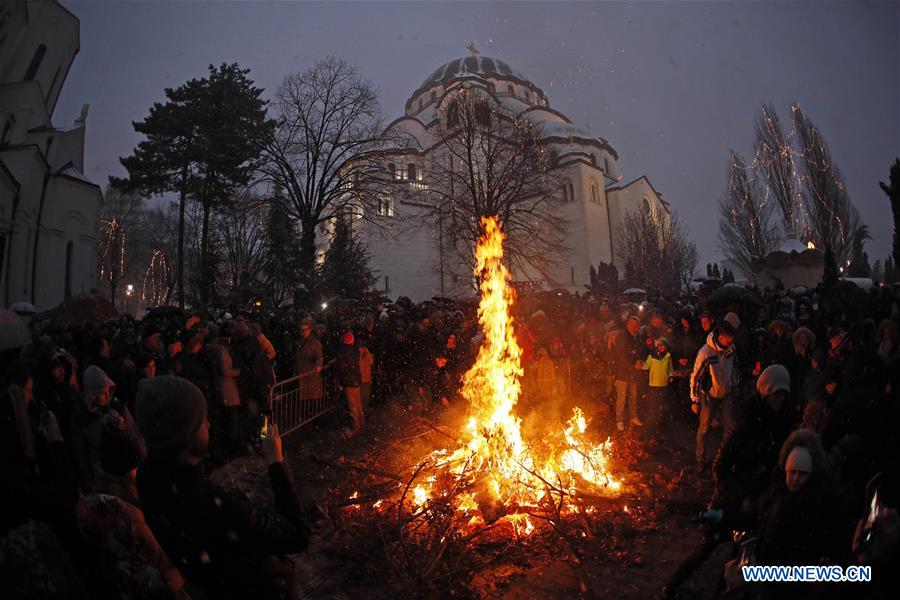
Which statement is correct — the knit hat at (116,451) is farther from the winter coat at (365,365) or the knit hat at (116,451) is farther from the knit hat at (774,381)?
the winter coat at (365,365)

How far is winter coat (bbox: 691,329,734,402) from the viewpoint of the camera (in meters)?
6.41

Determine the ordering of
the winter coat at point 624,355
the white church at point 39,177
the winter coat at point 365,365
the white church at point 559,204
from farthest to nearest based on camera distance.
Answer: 1. the white church at point 559,204
2. the white church at point 39,177
3. the winter coat at point 365,365
4. the winter coat at point 624,355

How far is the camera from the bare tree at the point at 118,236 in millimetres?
43812

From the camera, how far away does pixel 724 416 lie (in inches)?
256

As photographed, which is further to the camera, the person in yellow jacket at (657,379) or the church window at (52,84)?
the church window at (52,84)

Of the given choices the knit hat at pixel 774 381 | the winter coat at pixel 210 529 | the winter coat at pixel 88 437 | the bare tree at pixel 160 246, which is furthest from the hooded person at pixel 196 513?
the bare tree at pixel 160 246

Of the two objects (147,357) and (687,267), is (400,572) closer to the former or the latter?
(147,357)

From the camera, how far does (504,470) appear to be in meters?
5.78

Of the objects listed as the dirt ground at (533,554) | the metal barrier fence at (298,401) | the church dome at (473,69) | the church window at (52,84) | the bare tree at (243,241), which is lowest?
the dirt ground at (533,554)

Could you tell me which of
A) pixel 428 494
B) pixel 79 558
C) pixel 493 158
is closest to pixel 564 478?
pixel 428 494

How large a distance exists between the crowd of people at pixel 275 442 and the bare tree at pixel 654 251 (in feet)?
102

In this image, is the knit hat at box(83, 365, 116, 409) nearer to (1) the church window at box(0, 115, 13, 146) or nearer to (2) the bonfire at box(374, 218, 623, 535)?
(2) the bonfire at box(374, 218, 623, 535)

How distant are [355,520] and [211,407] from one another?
3.24 m

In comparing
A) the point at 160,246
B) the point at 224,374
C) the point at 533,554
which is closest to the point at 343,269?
the point at 224,374
